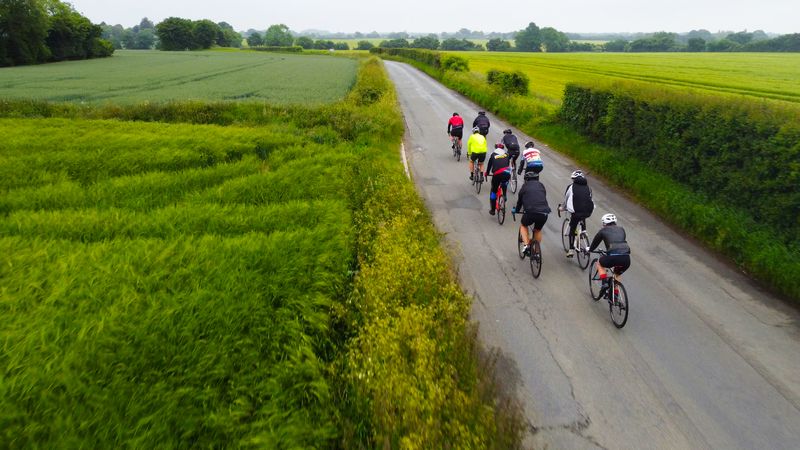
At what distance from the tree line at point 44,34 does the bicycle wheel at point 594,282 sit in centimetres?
6786

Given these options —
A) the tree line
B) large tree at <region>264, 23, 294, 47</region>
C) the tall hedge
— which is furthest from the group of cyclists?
large tree at <region>264, 23, 294, 47</region>

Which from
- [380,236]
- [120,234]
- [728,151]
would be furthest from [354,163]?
[728,151]

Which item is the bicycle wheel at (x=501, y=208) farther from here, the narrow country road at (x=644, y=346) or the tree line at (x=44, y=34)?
the tree line at (x=44, y=34)

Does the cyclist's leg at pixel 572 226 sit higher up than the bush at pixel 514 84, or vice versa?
the bush at pixel 514 84

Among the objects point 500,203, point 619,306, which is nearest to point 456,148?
point 500,203

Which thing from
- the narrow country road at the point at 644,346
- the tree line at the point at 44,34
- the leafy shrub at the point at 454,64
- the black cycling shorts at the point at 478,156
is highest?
the tree line at the point at 44,34

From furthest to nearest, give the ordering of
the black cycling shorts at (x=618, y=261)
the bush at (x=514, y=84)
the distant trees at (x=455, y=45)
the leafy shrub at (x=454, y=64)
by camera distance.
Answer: the distant trees at (x=455, y=45)
the leafy shrub at (x=454, y=64)
the bush at (x=514, y=84)
the black cycling shorts at (x=618, y=261)

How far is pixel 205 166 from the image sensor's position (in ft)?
41.8

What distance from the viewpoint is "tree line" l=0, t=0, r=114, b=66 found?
4997cm

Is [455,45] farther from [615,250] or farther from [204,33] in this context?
[615,250]

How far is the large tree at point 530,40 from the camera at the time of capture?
156 meters

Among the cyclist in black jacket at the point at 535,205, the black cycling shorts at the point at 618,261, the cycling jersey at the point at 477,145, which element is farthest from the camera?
the cycling jersey at the point at 477,145

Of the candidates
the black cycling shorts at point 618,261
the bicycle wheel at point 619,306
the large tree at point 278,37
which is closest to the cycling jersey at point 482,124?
the black cycling shorts at point 618,261

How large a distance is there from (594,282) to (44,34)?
74097mm
